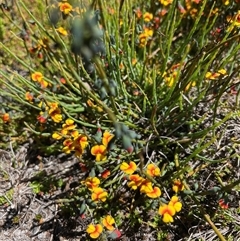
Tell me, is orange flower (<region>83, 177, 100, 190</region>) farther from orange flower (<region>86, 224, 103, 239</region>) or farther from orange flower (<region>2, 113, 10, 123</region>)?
orange flower (<region>2, 113, 10, 123</region>)

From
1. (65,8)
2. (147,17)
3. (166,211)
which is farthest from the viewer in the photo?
(147,17)

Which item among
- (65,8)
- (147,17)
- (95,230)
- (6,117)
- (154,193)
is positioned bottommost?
(95,230)

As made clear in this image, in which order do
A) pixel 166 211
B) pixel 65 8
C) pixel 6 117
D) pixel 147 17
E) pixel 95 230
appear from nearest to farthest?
1. pixel 166 211
2. pixel 95 230
3. pixel 65 8
4. pixel 6 117
5. pixel 147 17

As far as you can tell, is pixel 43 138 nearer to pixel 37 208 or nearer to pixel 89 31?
pixel 37 208

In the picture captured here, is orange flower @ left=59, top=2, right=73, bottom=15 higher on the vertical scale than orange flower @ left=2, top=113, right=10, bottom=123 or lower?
higher

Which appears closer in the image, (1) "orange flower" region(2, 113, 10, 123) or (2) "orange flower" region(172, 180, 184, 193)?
(2) "orange flower" region(172, 180, 184, 193)

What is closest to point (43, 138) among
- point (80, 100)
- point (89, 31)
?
point (80, 100)

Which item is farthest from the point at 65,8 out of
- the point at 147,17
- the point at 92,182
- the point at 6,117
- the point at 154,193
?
the point at 154,193

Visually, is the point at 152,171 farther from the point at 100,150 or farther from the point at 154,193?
the point at 100,150

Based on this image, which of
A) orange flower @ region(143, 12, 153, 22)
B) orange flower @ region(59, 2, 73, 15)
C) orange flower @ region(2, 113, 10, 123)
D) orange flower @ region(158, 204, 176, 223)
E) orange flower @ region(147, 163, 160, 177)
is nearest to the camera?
orange flower @ region(158, 204, 176, 223)

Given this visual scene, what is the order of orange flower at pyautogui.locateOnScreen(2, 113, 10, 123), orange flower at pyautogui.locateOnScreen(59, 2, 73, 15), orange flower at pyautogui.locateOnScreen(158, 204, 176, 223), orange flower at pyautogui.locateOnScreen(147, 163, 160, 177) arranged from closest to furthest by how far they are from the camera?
orange flower at pyautogui.locateOnScreen(158, 204, 176, 223) < orange flower at pyautogui.locateOnScreen(147, 163, 160, 177) < orange flower at pyautogui.locateOnScreen(59, 2, 73, 15) < orange flower at pyautogui.locateOnScreen(2, 113, 10, 123)

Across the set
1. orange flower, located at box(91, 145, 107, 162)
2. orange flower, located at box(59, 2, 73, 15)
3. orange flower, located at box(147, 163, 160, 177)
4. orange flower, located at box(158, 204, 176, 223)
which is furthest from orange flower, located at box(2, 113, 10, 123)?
orange flower, located at box(158, 204, 176, 223)
